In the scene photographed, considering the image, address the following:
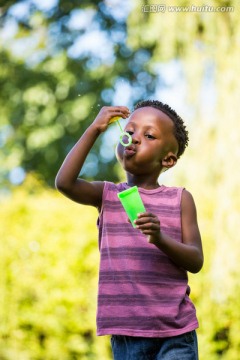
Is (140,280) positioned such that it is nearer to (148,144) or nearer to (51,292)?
(148,144)

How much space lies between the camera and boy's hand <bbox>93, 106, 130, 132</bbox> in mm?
2686

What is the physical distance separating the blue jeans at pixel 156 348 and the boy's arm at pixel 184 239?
0.27 metres

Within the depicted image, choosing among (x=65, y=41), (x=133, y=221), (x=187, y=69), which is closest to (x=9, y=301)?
(x=187, y=69)

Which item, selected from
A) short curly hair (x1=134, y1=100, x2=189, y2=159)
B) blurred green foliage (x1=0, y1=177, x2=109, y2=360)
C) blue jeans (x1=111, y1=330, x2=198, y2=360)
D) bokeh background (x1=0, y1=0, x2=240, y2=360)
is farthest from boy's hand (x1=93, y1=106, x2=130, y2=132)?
blurred green foliage (x1=0, y1=177, x2=109, y2=360)

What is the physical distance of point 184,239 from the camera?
2775 mm

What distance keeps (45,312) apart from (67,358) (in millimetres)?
380

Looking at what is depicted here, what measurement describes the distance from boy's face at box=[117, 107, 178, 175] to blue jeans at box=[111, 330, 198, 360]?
2.04ft

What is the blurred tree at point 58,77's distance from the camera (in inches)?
465

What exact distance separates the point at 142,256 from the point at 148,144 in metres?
0.42

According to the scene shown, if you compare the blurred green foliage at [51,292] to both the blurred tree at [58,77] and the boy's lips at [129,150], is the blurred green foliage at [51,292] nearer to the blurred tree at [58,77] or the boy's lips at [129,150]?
the boy's lips at [129,150]

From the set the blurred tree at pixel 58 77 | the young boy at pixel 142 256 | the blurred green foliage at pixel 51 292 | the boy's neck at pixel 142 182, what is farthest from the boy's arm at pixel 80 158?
the blurred tree at pixel 58 77

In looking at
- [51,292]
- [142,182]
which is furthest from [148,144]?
[51,292]

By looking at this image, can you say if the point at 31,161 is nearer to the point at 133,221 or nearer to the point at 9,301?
the point at 9,301

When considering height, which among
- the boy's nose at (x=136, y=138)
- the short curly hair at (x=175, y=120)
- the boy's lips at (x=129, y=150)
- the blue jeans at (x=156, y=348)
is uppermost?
the short curly hair at (x=175, y=120)
